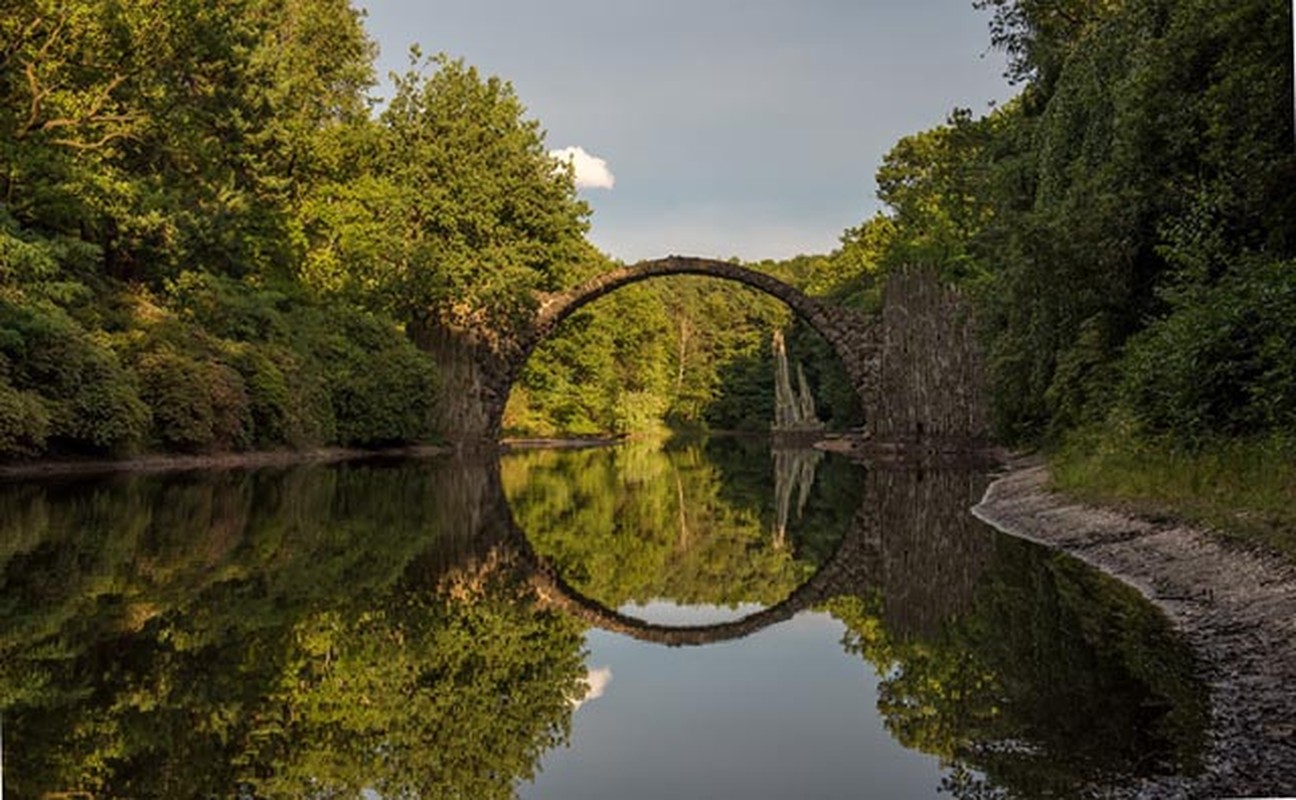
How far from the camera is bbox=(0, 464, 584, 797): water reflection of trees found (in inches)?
147

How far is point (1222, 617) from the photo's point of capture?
19.2 ft

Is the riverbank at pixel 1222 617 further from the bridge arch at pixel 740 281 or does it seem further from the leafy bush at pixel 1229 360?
the bridge arch at pixel 740 281

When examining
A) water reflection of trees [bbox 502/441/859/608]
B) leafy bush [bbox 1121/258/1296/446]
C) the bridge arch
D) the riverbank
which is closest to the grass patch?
the riverbank

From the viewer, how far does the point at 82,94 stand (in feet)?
73.2

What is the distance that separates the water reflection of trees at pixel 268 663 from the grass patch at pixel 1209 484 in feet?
14.6

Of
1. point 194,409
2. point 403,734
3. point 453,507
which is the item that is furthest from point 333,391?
point 403,734

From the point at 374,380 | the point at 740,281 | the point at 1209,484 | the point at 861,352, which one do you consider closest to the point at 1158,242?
the point at 1209,484

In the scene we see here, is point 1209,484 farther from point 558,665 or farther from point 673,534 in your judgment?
point 558,665

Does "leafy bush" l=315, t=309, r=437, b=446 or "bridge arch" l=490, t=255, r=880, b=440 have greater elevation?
"bridge arch" l=490, t=255, r=880, b=440

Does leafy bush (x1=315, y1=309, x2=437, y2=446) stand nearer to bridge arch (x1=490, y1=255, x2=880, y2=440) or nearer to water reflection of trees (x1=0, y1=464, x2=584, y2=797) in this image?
bridge arch (x1=490, y1=255, x2=880, y2=440)

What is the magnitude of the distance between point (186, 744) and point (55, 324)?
15.5 meters

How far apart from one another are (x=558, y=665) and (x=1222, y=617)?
11.4ft

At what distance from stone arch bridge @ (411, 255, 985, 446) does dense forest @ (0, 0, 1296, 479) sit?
975 millimetres

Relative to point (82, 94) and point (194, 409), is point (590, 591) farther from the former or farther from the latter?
point (82, 94)
